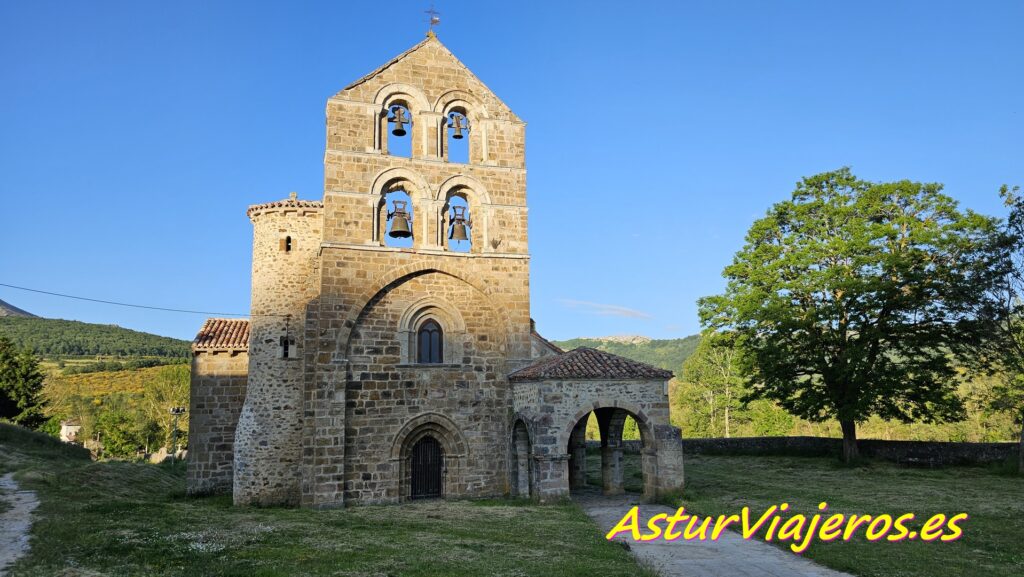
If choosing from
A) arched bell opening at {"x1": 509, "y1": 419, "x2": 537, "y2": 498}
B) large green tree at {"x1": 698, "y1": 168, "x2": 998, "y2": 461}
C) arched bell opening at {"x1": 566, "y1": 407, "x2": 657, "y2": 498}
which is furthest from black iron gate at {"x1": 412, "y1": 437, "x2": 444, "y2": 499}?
large green tree at {"x1": 698, "y1": 168, "x2": 998, "y2": 461}

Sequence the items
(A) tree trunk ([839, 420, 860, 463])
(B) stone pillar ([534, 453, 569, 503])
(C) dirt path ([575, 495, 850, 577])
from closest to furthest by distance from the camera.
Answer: (C) dirt path ([575, 495, 850, 577]) → (B) stone pillar ([534, 453, 569, 503]) → (A) tree trunk ([839, 420, 860, 463])

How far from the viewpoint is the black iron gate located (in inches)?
756

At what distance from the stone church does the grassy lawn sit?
1331 millimetres

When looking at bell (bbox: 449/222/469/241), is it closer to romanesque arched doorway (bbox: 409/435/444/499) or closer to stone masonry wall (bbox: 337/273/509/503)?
stone masonry wall (bbox: 337/273/509/503)

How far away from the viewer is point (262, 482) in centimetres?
1881

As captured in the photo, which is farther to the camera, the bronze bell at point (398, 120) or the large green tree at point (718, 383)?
the large green tree at point (718, 383)

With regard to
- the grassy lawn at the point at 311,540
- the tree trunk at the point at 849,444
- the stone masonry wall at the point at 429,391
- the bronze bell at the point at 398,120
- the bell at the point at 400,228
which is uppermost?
the bronze bell at the point at 398,120

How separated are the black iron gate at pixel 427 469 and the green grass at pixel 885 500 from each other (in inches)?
277

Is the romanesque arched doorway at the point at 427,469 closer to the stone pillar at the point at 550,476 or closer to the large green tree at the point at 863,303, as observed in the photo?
the stone pillar at the point at 550,476

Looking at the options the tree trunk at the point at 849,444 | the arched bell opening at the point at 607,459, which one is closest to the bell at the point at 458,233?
the arched bell opening at the point at 607,459

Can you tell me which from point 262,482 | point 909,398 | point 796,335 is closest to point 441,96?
point 262,482

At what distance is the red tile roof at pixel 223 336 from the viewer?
840 inches

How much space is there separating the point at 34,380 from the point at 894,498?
1853 inches

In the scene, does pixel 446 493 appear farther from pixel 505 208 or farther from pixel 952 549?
pixel 952 549
